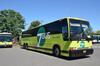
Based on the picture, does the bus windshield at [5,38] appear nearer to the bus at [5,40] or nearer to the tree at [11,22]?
the bus at [5,40]

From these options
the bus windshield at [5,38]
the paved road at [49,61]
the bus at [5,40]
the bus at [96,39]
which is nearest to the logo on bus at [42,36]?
the paved road at [49,61]

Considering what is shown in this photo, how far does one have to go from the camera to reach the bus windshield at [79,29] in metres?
16.2

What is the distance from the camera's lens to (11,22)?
219ft

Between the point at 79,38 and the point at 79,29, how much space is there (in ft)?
2.46

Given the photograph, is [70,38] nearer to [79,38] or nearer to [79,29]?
[79,38]

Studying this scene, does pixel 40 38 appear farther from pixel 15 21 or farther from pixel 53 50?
pixel 15 21

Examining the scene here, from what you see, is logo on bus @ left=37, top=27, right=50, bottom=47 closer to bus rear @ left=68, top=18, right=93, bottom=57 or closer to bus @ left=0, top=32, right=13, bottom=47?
bus rear @ left=68, top=18, right=93, bottom=57

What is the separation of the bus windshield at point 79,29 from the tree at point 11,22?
1999 inches

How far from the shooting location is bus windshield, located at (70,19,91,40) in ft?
53.2

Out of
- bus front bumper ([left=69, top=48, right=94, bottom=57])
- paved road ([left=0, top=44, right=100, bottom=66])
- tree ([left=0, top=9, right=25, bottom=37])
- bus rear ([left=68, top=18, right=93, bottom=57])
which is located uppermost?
tree ([left=0, top=9, right=25, bottom=37])

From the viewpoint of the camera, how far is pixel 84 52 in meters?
16.5

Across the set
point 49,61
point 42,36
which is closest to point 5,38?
point 42,36

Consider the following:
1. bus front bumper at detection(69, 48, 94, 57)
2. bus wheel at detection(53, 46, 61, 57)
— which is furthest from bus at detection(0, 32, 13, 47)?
bus front bumper at detection(69, 48, 94, 57)

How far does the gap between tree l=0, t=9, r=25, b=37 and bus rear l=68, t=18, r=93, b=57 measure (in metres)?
50.9
